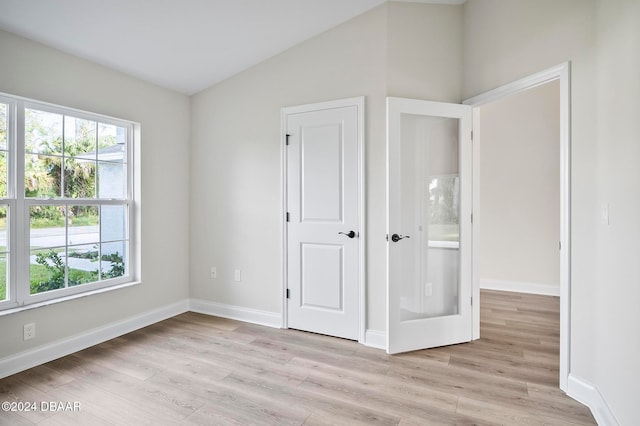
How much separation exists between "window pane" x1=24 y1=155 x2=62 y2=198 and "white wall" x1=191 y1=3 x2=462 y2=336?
1.37 m

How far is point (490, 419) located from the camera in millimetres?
1943

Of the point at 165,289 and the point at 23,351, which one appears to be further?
the point at 165,289

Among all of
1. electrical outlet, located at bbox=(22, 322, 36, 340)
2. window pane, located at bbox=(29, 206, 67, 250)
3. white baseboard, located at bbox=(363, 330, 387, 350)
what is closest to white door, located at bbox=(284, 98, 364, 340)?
white baseboard, located at bbox=(363, 330, 387, 350)

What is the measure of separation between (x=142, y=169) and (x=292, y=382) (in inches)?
100

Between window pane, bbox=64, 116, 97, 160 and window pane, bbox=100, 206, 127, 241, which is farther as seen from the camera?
window pane, bbox=100, 206, 127, 241

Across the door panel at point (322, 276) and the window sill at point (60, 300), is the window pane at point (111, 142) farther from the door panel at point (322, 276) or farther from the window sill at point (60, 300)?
the door panel at point (322, 276)

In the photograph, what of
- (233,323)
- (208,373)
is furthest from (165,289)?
(208,373)

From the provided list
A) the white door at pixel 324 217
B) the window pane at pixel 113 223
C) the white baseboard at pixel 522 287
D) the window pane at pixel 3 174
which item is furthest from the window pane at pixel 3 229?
the white baseboard at pixel 522 287

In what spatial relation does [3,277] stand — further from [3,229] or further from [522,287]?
[522,287]

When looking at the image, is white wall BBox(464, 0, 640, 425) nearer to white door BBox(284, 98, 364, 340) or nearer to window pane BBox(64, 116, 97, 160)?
white door BBox(284, 98, 364, 340)

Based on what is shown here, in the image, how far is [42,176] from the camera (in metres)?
Answer: 2.70

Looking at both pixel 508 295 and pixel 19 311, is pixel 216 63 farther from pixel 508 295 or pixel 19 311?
pixel 508 295

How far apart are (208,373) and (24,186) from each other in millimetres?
2017

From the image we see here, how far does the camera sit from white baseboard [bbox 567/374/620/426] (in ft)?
6.04
